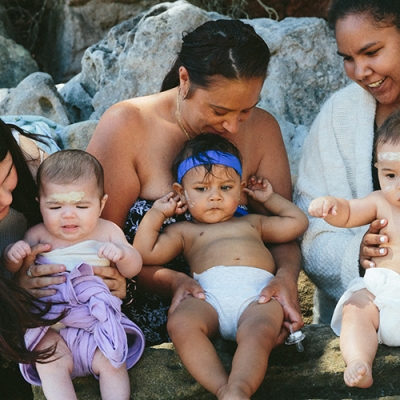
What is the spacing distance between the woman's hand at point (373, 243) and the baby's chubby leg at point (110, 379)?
105 centimetres

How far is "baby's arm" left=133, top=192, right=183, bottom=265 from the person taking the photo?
3.04 metres

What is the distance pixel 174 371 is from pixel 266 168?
1.14 metres

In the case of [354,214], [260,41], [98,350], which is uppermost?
[260,41]

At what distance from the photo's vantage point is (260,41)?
10.1 feet

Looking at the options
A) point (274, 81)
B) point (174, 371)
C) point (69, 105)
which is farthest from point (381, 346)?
point (69, 105)

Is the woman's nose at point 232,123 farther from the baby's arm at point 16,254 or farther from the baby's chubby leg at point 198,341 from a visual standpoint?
the baby's arm at point 16,254

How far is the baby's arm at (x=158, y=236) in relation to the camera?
3035mm

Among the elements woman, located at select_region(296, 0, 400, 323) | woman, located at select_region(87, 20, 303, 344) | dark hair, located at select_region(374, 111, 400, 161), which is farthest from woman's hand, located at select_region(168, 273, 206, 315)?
dark hair, located at select_region(374, 111, 400, 161)

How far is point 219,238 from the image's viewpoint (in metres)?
3.03

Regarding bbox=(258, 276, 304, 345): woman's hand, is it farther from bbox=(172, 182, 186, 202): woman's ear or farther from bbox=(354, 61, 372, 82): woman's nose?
bbox=(354, 61, 372, 82): woman's nose

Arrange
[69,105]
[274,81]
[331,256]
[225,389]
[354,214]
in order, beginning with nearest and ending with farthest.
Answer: [225,389]
[354,214]
[331,256]
[274,81]
[69,105]

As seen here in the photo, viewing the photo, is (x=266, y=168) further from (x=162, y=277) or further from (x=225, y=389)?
(x=225, y=389)

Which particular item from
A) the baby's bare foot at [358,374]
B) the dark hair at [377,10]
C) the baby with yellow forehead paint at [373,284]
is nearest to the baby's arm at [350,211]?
the baby with yellow forehead paint at [373,284]

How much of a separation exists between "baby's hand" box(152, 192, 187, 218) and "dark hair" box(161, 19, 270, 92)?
1.58 feet
